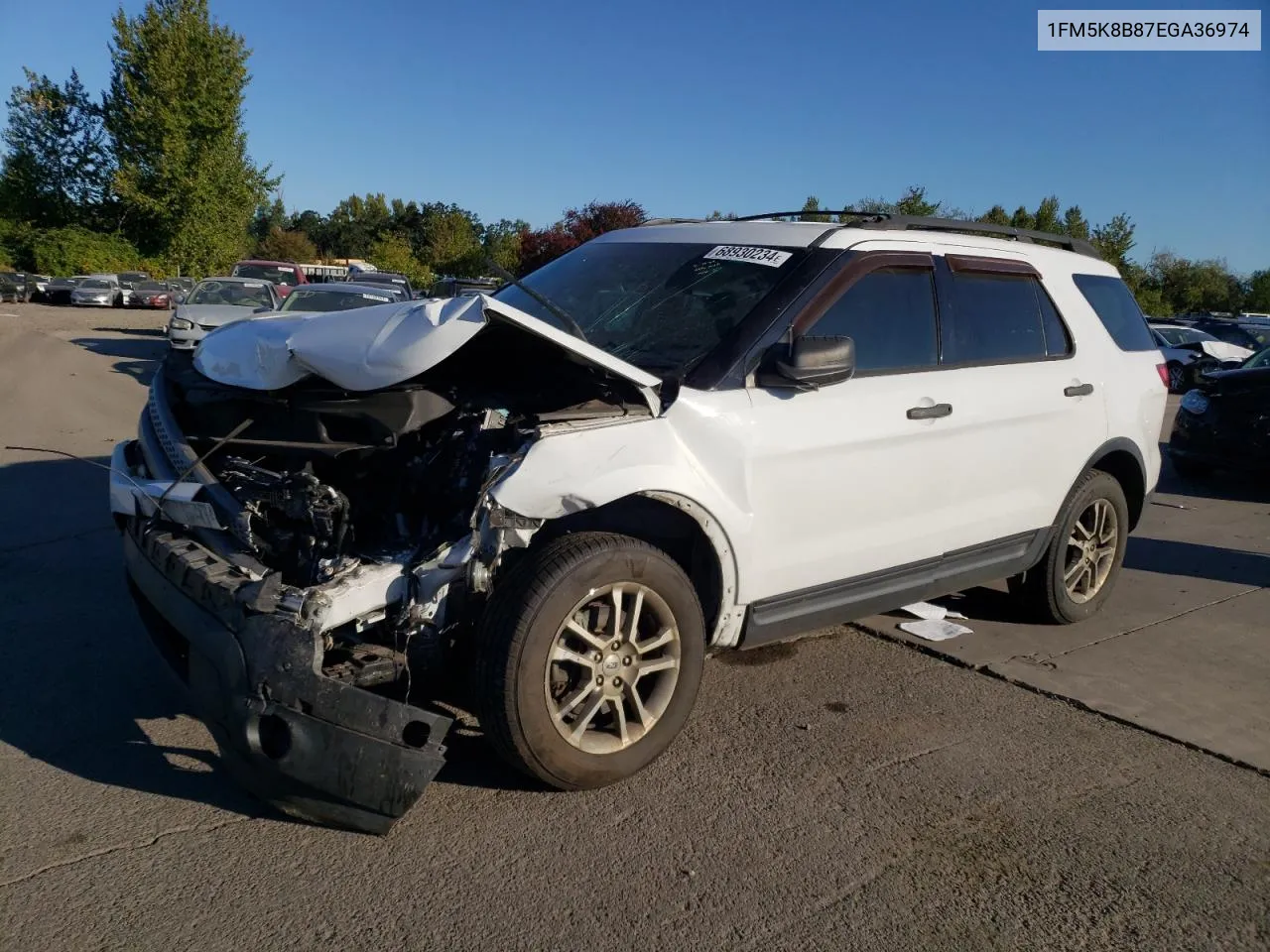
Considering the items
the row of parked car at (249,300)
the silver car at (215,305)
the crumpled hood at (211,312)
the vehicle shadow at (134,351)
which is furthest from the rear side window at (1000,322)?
the crumpled hood at (211,312)

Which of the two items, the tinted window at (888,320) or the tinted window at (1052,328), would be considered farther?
the tinted window at (1052,328)

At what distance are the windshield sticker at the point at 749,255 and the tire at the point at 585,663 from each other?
4.60ft

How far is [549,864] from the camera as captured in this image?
2.96 m

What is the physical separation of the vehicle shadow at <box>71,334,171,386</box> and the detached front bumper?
12859mm

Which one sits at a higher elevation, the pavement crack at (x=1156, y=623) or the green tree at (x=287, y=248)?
the green tree at (x=287, y=248)

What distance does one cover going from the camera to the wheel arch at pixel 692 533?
347 cm

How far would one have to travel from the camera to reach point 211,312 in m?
16.9

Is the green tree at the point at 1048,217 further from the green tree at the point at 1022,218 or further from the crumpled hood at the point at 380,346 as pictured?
the crumpled hood at the point at 380,346

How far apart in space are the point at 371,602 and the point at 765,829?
4.78 feet

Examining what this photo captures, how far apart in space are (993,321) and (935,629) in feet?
5.40

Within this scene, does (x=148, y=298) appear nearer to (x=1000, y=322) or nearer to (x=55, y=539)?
(x=55, y=539)

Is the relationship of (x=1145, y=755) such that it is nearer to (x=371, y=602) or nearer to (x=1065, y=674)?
(x=1065, y=674)

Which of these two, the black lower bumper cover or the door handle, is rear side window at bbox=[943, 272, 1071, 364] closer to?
the door handle

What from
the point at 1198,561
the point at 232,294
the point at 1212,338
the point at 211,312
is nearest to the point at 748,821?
the point at 1198,561
